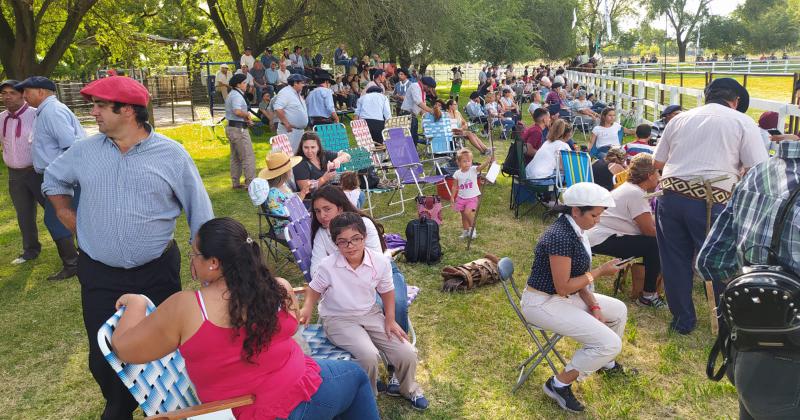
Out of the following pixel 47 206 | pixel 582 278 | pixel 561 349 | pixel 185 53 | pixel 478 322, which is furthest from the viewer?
pixel 185 53

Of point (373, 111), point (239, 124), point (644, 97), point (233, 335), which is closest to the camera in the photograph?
point (233, 335)

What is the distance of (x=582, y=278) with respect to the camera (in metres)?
3.57

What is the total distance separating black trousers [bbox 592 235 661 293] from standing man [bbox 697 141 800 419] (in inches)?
111

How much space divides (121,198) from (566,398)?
2639 mm

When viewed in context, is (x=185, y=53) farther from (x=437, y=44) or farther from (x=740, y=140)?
(x=740, y=140)

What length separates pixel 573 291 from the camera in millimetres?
3578

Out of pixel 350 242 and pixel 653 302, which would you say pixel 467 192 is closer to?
pixel 653 302

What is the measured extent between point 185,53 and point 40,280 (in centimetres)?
1760

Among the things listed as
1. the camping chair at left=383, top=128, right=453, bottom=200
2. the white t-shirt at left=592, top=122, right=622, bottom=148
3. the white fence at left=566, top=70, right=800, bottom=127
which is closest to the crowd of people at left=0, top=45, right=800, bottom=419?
the camping chair at left=383, top=128, right=453, bottom=200

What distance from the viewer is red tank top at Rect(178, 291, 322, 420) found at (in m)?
2.22

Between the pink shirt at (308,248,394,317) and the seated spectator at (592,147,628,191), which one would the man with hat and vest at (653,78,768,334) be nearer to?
the pink shirt at (308,248,394,317)

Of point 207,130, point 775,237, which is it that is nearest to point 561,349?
point 775,237

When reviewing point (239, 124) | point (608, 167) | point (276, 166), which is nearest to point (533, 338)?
point (276, 166)

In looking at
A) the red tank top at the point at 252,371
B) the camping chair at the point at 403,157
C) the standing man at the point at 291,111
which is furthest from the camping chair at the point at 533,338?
the standing man at the point at 291,111
